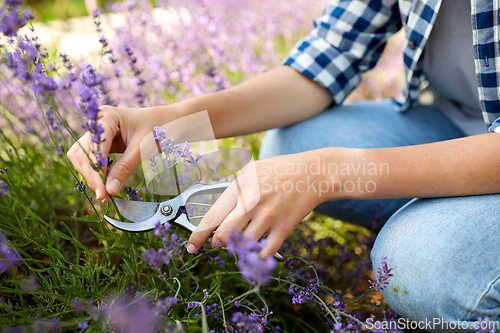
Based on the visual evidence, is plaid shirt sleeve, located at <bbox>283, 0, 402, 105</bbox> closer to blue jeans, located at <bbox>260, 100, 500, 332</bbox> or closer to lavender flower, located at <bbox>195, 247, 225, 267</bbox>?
blue jeans, located at <bbox>260, 100, 500, 332</bbox>

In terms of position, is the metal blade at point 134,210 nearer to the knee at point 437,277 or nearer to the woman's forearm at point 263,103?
the woman's forearm at point 263,103

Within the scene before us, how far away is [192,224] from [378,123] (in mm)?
989

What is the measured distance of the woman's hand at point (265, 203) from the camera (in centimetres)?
84

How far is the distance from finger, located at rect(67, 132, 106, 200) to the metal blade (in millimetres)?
Answer: 90

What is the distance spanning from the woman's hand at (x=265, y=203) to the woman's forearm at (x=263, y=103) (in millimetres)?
354

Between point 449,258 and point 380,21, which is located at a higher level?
point 380,21

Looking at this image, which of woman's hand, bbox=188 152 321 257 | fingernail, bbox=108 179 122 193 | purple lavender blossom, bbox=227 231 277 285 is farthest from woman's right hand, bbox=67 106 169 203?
purple lavender blossom, bbox=227 231 277 285

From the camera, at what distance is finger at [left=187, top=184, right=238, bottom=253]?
2.77ft

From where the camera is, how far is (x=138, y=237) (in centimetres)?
108

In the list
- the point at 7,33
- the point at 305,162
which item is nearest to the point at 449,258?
the point at 305,162

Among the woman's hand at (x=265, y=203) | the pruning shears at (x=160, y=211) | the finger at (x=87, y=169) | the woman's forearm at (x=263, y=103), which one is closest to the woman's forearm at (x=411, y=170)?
the woman's hand at (x=265, y=203)

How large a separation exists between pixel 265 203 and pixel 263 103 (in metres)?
0.58

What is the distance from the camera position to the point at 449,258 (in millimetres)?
885

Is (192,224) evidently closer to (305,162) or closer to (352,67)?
(305,162)
